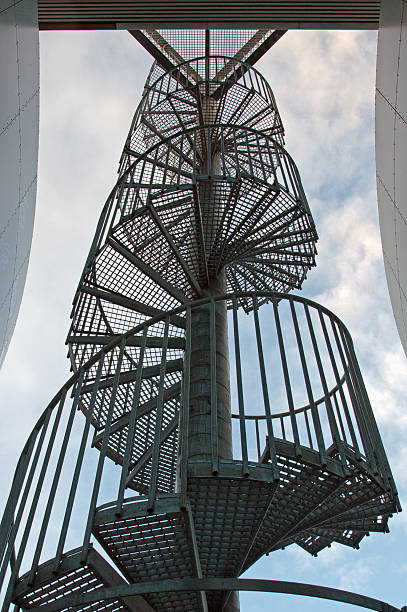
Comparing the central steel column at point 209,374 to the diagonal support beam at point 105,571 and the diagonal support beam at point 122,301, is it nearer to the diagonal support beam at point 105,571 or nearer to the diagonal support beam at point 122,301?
the diagonal support beam at point 122,301

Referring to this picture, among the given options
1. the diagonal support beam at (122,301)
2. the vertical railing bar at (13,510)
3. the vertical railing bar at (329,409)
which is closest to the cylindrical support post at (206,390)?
the diagonal support beam at (122,301)

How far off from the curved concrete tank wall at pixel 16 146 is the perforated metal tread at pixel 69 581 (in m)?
1.71

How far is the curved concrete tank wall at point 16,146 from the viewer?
3867mm

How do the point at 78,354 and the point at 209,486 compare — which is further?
the point at 78,354

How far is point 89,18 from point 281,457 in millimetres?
5116

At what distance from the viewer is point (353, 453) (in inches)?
222

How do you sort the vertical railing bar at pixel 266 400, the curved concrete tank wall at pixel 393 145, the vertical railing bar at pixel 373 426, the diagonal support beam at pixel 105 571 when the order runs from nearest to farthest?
the curved concrete tank wall at pixel 393 145, the diagonal support beam at pixel 105 571, the vertical railing bar at pixel 266 400, the vertical railing bar at pixel 373 426

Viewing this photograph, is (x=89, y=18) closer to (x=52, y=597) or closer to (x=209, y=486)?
(x=209, y=486)

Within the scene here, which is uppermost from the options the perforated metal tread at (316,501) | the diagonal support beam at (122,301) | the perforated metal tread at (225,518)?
the diagonal support beam at (122,301)

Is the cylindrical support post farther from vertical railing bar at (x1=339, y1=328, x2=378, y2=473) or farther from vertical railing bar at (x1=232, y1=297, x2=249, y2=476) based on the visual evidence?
vertical railing bar at (x1=339, y1=328, x2=378, y2=473)

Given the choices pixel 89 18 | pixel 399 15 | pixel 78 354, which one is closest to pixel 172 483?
pixel 78 354

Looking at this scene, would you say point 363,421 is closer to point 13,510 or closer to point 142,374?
point 142,374

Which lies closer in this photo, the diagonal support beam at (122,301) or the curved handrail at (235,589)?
the curved handrail at (235,589)

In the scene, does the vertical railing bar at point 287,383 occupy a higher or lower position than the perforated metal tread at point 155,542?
higher
